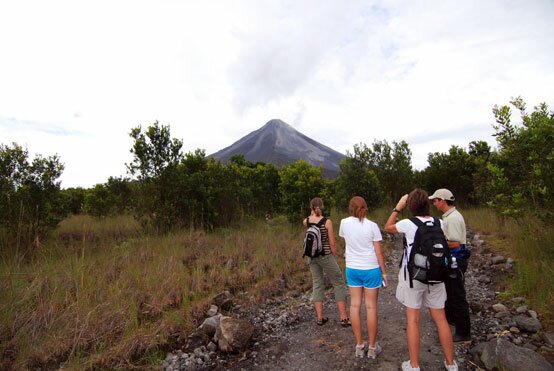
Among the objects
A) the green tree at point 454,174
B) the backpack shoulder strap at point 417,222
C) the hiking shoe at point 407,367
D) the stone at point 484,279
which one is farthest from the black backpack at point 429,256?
the green tree at point 454,174

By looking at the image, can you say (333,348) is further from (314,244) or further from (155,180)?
(155,180)

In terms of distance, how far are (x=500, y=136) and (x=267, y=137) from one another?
8205 centimetres

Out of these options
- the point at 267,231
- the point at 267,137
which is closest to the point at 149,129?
the point at 267,231

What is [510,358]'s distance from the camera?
2.91 m

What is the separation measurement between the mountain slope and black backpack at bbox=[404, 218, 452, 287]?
62.1m

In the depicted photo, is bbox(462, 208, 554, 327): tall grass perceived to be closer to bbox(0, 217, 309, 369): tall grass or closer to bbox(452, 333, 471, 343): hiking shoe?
bbox(452, 333, 471, 343): hiking shoe

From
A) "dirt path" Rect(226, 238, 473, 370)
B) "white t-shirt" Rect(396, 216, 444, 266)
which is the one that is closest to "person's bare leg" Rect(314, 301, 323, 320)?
"dirt path" Rect(226, 238, 473, 370)

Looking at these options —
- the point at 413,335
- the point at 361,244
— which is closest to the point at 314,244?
the point at 361,244

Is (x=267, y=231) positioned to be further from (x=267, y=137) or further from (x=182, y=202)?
(x=267, y=137)

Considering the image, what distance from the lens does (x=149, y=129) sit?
9086 millimetres

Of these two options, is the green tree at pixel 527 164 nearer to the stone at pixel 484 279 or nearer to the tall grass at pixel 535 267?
the tall grass at pixel 535 267

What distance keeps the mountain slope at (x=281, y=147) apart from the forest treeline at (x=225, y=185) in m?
50.9

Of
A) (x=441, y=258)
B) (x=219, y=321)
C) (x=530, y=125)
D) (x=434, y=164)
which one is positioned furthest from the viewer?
(x=434, y=164)

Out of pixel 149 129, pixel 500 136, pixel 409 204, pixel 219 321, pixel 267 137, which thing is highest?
pixel 267 137
